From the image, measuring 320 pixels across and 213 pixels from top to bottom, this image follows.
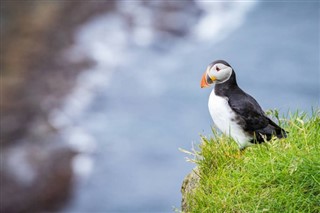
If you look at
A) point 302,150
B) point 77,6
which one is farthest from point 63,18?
point 302,150

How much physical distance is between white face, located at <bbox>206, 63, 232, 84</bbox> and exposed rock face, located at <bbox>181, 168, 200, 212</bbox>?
0.52 meters

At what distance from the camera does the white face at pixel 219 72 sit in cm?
266

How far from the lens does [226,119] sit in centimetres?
268

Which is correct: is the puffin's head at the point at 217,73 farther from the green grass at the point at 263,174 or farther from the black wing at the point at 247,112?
the green grass at the point at 263,174

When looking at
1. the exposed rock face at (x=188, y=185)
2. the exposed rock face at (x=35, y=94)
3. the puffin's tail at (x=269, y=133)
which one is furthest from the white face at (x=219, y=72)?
the exposed rock face at (x=35, y=94)

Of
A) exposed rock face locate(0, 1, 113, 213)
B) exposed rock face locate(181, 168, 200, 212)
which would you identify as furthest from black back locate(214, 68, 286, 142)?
exposed rock face locate(0, 1, 113, 213)

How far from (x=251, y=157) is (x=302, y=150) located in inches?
9.0

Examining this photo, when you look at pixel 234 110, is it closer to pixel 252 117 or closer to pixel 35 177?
pixel 252 117

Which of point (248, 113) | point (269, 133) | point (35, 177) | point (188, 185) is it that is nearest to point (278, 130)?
point (269, 133)

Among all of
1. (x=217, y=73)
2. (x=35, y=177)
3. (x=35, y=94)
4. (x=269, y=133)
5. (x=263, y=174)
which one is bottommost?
(x=263, y=174)

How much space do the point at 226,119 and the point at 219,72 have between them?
20 cm

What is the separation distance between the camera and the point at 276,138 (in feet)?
8.79

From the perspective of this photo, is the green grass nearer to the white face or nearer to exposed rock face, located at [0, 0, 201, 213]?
the white face

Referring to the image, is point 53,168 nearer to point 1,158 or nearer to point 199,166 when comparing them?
point 1,158
